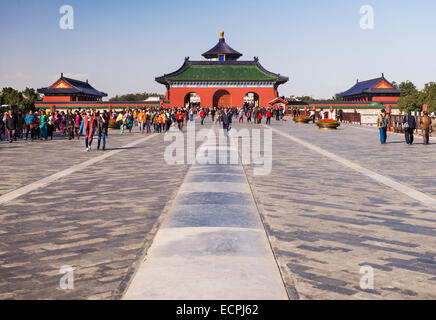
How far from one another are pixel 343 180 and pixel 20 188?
6.00m

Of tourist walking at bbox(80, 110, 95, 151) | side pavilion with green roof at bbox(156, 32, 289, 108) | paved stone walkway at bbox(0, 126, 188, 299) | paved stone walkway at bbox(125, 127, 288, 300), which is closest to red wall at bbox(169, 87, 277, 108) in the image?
side pavilion with green roof at bbox(156, 32, 289, 108)

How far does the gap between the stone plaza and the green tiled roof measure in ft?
195

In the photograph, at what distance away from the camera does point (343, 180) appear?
32.7 ft

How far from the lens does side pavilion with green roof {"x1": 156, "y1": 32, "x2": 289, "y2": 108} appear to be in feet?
228

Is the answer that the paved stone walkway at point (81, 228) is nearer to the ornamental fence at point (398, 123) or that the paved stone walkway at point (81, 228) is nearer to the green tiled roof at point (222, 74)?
the ornamental fence at point (398, 123)

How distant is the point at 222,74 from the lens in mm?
70812

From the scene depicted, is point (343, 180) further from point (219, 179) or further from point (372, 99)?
point (372, 99)

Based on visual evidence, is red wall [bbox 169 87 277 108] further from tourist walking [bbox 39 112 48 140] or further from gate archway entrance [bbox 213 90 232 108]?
tourist walking [bbox 39 112 48 140]

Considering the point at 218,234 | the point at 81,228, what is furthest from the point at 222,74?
the point at 218,234

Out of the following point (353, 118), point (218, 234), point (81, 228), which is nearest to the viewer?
point (218, 234)

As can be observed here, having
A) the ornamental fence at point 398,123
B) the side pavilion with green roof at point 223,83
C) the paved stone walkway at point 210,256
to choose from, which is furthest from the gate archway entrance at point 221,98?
the paved stone walkway at point 210,256

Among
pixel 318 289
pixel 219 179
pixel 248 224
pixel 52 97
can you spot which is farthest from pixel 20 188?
pixel 52 97

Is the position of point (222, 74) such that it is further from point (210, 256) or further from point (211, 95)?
point (210, 256)

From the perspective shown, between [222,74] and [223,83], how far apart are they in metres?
1.72
